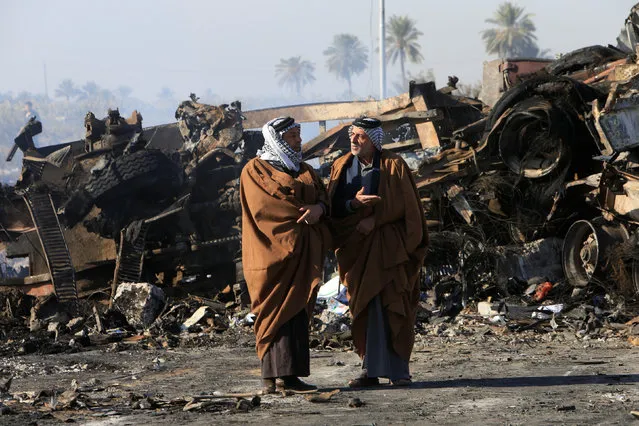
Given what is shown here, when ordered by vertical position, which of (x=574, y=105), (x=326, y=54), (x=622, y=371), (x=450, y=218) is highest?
(x=326, y=54)

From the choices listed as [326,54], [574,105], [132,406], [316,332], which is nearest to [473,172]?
[574,105]

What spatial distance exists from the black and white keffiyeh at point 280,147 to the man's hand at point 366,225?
0.57m

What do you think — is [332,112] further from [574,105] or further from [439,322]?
[439,322]

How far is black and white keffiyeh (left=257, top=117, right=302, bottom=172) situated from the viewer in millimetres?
6746

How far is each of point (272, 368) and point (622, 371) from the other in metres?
2.71

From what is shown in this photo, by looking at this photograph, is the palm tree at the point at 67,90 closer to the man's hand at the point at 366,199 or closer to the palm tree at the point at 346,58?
the palm tree at the point at 346,58

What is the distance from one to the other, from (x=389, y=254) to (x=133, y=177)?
7307 millimetres

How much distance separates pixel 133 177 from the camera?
13.4 m

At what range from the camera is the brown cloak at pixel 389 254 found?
6742mm

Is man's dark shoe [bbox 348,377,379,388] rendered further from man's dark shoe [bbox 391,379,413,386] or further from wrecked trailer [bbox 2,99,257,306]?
wrecked trailer [bbox 2,99,257,306]

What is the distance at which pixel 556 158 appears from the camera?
11898 mm

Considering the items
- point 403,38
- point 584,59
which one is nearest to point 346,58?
point 403,38

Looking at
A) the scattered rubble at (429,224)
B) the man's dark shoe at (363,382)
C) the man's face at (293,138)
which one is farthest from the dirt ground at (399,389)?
the man's face at (293,138)

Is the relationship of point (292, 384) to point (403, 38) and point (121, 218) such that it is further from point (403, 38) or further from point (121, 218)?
point (403, 38)
